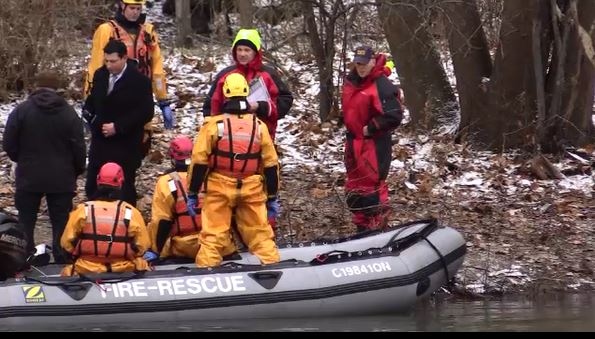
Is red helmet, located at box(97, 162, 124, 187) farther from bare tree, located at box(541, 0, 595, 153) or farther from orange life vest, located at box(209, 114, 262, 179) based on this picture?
bare tree, located at box(541, 0, 595, 153)

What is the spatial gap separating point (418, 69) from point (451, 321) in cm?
577

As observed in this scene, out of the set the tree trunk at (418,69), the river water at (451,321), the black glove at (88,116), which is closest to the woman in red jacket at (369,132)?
the river water at (451,321)

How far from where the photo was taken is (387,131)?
9.27 meters

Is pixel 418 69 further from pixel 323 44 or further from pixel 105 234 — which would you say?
pixel 105 234

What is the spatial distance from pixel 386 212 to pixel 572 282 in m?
1.67

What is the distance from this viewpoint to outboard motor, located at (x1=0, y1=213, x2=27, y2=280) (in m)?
7.80

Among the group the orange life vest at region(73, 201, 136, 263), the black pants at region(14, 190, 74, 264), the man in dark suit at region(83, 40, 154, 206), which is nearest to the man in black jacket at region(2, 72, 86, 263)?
the black pants at region(14, 190, 74, 264)

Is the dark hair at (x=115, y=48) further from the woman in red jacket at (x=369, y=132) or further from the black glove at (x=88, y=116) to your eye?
the woman in red jacket at (x=369, y=132)

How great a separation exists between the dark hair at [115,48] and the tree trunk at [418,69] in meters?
4.68

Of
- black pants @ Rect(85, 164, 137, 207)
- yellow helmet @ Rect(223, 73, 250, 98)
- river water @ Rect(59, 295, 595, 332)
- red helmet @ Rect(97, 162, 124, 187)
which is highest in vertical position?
yellow helmet @ Rect(223, 73, 250, 98)

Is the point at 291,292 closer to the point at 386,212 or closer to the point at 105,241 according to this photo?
the point at 105,241

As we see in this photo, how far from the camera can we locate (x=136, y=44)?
9250 millimetres

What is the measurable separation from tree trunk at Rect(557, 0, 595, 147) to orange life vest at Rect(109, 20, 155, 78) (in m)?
4.84

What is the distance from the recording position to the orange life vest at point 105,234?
7.53 metres
